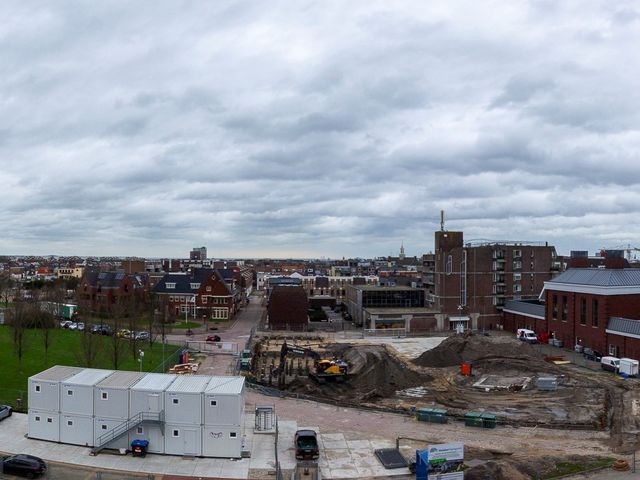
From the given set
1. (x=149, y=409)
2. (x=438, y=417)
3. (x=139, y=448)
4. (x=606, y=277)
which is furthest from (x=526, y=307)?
(x=139, y=448)

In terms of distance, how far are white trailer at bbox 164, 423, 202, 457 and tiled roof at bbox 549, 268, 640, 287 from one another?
162 feet

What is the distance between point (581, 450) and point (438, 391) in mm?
15747

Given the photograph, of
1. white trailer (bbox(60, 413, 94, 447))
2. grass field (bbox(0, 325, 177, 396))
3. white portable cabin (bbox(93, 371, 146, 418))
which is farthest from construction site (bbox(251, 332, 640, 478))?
white trailer (bbox(60, 413, 94, 447))

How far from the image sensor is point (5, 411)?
35.2 meters

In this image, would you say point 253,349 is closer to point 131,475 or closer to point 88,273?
point 131,475

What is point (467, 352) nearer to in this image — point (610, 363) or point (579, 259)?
point (610, 363)

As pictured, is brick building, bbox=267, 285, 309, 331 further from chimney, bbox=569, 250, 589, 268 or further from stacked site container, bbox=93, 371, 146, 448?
stacked site container, bbox=93, 371, 146, 448

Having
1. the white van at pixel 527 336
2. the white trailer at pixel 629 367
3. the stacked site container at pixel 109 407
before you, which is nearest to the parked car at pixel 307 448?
the stacked site container at pixel 109 407

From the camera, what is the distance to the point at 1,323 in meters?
83.2

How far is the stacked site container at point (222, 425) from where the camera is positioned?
2994 cm

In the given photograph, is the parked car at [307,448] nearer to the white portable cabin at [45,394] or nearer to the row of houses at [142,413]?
the row of houses at [142,413]

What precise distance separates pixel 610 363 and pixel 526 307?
26102 mm

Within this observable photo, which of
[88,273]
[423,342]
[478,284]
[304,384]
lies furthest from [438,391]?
[88,273]

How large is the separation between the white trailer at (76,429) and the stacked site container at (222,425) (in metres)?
6.48
